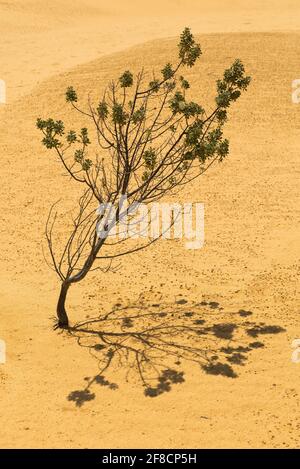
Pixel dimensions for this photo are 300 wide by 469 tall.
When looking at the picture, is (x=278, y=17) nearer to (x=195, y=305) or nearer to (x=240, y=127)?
(x=240, y=127)

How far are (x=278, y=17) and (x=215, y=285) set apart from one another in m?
29.4

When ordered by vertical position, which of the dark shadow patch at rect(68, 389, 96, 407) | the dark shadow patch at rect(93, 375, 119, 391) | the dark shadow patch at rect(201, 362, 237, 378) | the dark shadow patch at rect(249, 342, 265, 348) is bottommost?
the dark shadow patch at rect(68, 389, 96, 407)

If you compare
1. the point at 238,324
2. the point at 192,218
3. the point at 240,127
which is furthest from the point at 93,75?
the point at 238,324

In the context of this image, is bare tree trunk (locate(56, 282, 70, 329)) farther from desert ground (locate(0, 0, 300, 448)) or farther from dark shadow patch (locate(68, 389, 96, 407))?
dark shadow patch (locate(68, 389, 96, 407))

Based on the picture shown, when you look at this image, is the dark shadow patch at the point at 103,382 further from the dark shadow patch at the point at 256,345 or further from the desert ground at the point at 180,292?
the dark shadow patch at the point at 256,345

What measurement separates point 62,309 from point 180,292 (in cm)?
283

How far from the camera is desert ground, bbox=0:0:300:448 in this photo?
10.5 metres

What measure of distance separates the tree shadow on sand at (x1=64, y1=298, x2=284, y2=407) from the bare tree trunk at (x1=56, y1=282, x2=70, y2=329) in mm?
227

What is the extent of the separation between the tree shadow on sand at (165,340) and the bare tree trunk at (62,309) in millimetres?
227

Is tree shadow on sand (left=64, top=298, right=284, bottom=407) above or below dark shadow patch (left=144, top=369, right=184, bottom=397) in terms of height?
above

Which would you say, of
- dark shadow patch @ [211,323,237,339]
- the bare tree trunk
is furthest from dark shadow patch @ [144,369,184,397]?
the bare tree trunk

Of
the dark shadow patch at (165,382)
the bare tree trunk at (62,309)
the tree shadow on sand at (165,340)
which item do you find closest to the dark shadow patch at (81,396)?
the tree shadow on sand at (165,340)

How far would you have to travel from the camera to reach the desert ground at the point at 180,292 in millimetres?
10500

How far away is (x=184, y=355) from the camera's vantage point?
12.1 m
